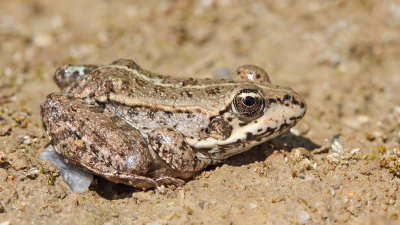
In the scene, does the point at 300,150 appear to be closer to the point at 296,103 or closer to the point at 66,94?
the point at 296,103

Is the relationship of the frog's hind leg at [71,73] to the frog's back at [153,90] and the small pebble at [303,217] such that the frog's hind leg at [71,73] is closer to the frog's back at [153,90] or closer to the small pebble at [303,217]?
the frog's back at [153,90]

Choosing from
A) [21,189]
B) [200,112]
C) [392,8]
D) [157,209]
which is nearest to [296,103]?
[200,112]

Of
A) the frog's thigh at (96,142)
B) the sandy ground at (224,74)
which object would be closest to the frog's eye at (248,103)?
→ the sandy ground at (224,74)

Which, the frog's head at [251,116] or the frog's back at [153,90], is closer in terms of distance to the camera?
the frog's head at [251,116]

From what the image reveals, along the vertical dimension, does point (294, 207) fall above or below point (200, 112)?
below

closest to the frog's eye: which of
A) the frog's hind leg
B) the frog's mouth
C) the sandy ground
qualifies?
the frog's mouth
